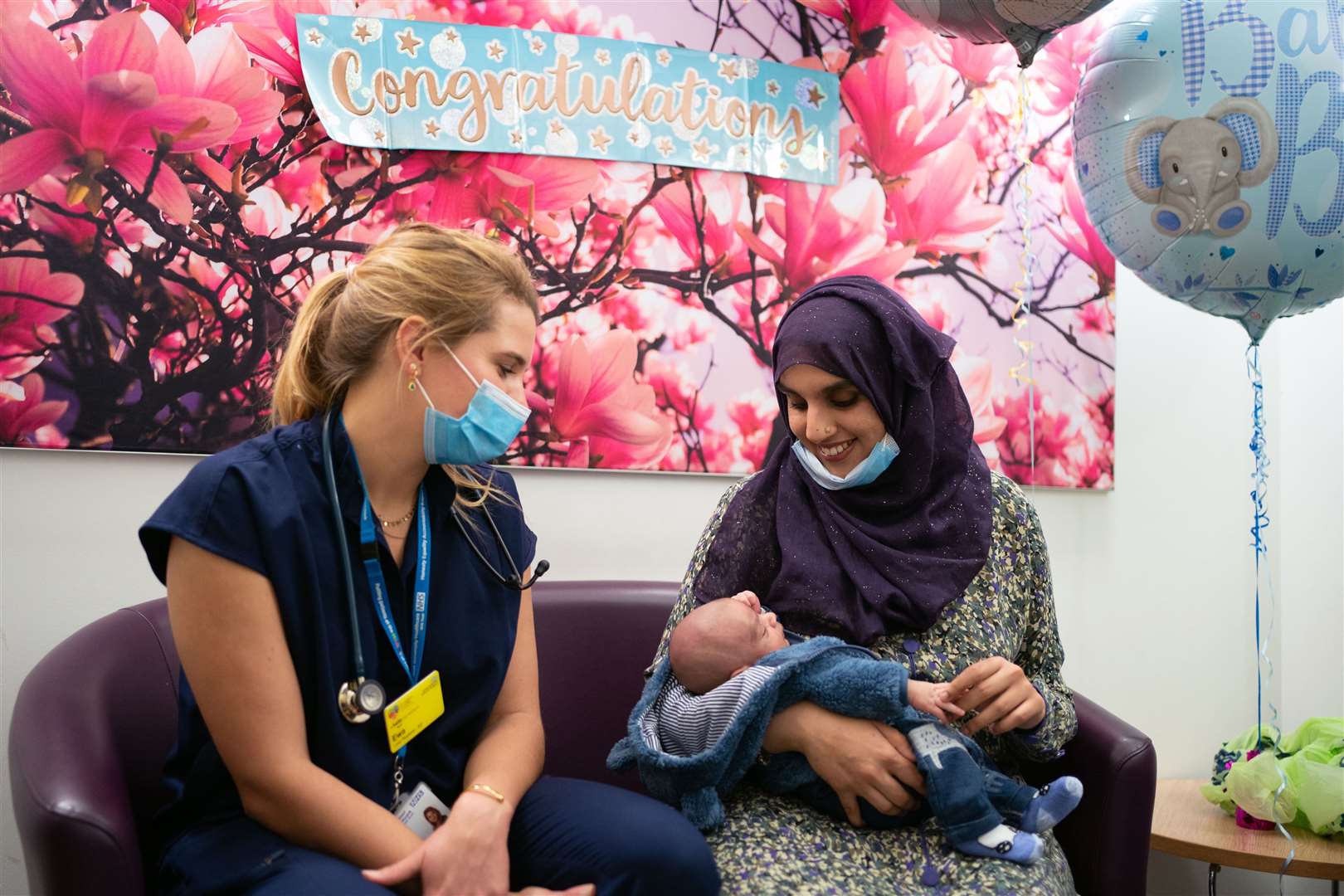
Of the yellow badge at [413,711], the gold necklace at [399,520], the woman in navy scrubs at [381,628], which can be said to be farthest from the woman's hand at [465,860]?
the gold necklace at [399,520]

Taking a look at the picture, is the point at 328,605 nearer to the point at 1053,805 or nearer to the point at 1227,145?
the point at 1053,805

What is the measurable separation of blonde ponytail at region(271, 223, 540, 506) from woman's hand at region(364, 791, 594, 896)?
0.48m

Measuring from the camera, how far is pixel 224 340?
7.87 feet

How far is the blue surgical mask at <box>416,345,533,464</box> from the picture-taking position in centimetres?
167

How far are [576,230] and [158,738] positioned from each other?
136 cm

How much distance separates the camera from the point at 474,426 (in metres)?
1.67

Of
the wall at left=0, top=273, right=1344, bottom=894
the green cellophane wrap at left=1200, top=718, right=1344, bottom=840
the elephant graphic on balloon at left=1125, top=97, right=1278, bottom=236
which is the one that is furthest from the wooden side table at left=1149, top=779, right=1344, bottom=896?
the elephant graphic on balloon at left=1125, top=97, right=1278, bottom=236

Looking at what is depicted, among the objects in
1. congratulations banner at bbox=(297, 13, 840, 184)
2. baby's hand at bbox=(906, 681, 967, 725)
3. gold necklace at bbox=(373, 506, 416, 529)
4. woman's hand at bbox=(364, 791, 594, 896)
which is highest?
congratulations banner at bbox=(297, 13, 840, 184)

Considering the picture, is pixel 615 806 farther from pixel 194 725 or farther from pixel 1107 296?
pixel 1107 296

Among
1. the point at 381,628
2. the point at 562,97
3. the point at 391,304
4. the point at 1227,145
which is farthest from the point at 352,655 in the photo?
the point at 1227,145

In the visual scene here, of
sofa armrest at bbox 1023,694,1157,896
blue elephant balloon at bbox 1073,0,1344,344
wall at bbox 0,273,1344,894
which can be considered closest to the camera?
sofa armrest at bbox 1023,694,1157,896

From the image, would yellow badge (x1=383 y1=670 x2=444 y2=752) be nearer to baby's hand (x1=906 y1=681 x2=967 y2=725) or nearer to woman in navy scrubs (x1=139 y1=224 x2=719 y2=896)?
woman in navy scrubs (x1=139 y1=224 x2=719 y2=896)

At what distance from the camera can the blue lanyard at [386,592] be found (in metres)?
1.63

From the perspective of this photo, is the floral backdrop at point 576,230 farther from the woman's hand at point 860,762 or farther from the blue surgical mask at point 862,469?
the woman's hand at point 860,762
